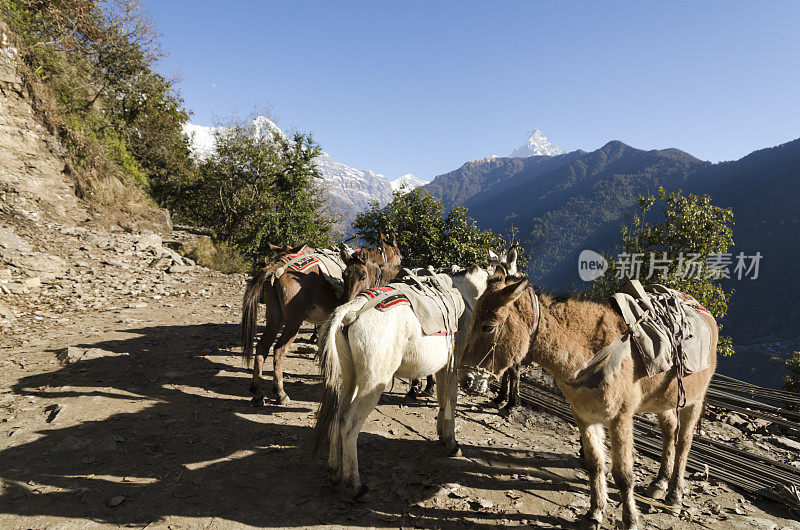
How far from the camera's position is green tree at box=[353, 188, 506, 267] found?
12.3 meters

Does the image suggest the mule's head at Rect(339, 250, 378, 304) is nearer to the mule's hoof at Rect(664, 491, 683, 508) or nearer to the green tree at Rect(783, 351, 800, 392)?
the mule's hoof at Rect(664, 491, 683, 508)

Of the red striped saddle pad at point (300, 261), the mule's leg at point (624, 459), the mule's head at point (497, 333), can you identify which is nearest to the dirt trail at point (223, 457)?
the mule's leg at point (624, 459)

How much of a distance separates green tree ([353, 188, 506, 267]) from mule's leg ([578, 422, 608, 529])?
8867 mm

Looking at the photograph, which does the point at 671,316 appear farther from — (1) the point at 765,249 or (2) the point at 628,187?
(2) the point at 628,187

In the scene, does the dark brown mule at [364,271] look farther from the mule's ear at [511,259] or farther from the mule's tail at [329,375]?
the mule's ear at [511,259]

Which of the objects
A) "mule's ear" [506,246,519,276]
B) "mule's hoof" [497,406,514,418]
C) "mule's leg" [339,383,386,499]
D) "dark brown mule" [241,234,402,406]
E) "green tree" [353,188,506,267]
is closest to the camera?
"mule's leg" [339,383,386,499]

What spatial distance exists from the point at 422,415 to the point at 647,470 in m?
3.10

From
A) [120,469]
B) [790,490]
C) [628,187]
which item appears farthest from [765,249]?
[120,469]

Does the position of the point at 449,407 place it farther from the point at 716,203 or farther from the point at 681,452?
the point at 716,203

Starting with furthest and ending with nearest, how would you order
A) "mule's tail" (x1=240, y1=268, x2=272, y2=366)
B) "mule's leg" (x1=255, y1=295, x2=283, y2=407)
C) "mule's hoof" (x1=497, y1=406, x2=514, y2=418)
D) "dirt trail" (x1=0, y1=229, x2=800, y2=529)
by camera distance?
"mule's hoof" (x1=497, y1=406, x2=514, y2=418), "mule's tail" (x1=240, y1=268, x2=272, y2=366), "mule's leg" (x1=255, y1=295, x2=283, y2=407), "dirt trail" (x1=0, y1=229, x2=800, y2=529)

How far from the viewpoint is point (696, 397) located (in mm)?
3412

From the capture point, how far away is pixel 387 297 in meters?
3.64

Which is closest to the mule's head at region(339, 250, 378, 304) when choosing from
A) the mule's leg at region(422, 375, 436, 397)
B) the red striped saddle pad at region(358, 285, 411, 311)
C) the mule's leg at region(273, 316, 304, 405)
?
the mule's leg at region(273, 316, 304, 405)

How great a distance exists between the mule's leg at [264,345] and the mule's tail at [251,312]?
0.19 metres
